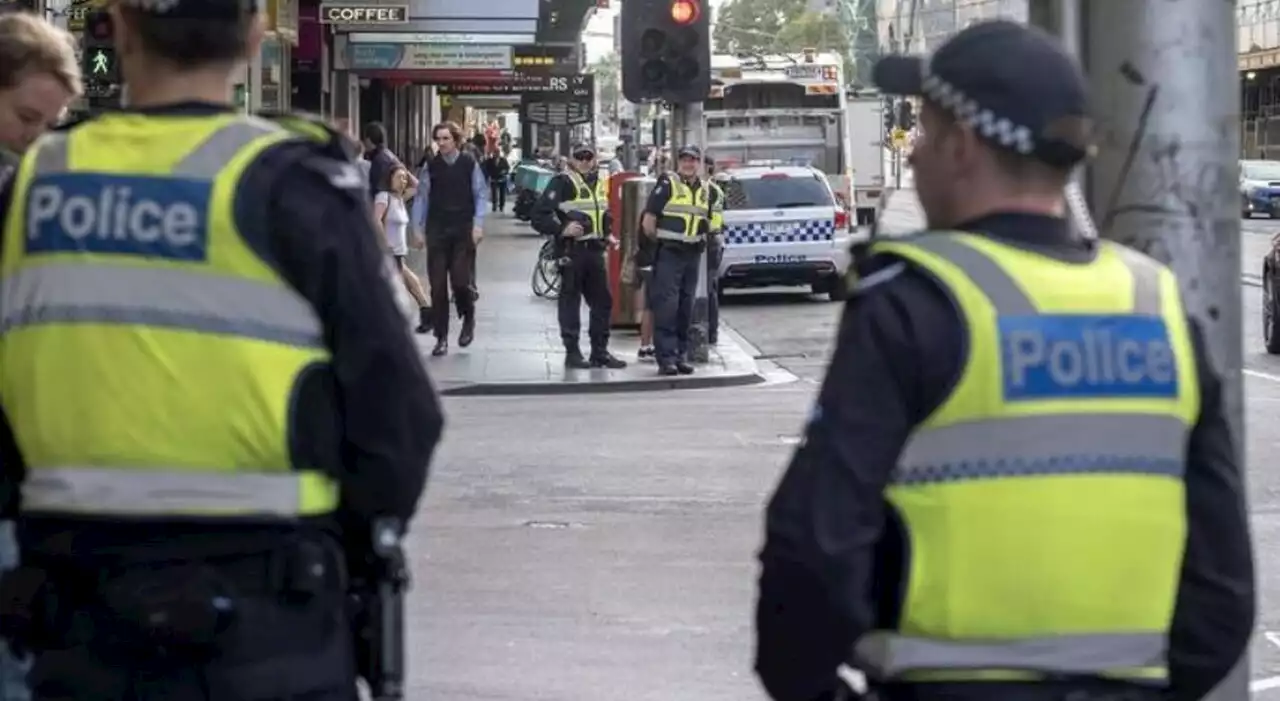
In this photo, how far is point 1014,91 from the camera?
328 centimetres

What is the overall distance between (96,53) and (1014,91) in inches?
652

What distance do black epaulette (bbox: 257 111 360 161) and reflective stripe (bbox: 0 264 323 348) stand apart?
0.25 metres

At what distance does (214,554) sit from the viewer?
11.6 ft

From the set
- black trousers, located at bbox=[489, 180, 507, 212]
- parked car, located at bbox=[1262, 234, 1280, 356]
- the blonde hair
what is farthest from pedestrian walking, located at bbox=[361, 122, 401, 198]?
black trousers, located at bbox=[489, 180, 507, 212]

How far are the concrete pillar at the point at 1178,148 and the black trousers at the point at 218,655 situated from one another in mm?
1742

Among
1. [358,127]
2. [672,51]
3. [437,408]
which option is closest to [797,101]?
[358,127]

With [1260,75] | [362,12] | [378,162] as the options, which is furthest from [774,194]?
[1260,75]

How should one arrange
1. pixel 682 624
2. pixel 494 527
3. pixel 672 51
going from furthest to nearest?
pixel 672 51, pixel 494 527, pixel 682 624

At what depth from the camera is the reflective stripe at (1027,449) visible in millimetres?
3211

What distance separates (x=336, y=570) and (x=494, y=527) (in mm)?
7933

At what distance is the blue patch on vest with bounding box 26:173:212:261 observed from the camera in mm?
3605

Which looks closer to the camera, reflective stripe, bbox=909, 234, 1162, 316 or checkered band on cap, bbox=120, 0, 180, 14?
reflective stripe, bbox=909, 234, 1162, 316

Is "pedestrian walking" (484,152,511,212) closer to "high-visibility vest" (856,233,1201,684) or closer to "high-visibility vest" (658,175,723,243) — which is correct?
"high-visibility vest" (658,175,723,243)

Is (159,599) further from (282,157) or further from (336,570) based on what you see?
(282,157)
